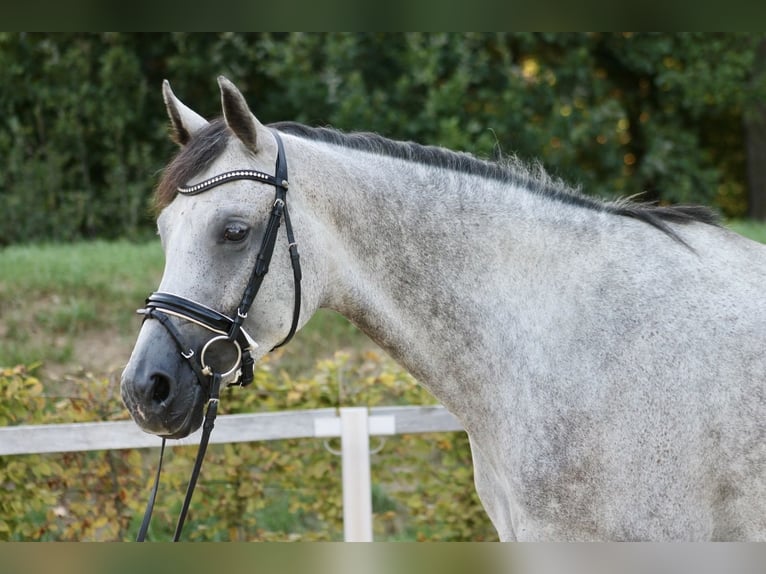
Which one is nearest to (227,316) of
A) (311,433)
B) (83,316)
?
(311,433)

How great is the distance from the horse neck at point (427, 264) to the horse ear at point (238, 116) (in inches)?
10.6

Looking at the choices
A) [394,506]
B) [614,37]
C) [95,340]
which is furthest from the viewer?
[614,37]

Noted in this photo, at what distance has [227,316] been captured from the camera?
2369 mm

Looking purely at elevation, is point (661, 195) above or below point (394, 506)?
above

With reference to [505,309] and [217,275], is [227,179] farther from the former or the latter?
[505,309]

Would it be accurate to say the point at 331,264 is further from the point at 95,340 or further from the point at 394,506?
the point at 95,340

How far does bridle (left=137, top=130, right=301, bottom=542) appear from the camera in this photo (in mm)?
2307

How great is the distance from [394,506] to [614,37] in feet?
28.3

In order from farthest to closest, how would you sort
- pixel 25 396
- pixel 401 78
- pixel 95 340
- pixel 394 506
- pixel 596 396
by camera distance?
pixel 401 78
pixel 95 340
pixel 394 506
pixel 25 396
pixel 596 396

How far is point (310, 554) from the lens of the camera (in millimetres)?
1314

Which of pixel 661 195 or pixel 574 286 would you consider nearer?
pixel 574 286

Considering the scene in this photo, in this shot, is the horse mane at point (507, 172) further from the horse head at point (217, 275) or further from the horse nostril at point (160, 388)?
the horse nostril at point (160, 388)

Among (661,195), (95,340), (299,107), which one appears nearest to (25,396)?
(95,340)

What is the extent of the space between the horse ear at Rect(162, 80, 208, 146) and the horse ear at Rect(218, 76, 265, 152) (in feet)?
0.77
